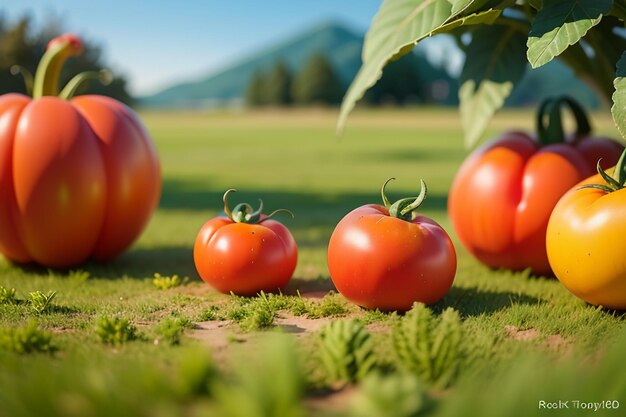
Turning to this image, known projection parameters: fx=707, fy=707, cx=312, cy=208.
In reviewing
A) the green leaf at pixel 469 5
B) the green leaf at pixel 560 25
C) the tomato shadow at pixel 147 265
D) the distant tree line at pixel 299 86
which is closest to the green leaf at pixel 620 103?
the green leaf at pixel 560 25

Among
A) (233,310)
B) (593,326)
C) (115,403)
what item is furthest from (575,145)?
(115,403)

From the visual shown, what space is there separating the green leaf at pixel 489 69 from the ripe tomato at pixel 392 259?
5.06 ft

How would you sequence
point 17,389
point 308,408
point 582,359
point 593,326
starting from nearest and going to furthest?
point 17,389 < point 308,408 < point 582,359 < point 593,326

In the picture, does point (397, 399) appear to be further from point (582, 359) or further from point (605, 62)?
point (605, 62)

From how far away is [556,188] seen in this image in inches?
182

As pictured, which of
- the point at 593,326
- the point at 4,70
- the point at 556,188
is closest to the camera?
the point at 593,326

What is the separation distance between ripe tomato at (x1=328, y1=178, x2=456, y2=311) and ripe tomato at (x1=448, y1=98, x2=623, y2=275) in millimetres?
1168

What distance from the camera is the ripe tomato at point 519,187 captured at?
4680 millimetres

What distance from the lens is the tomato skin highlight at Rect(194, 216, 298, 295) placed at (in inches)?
160

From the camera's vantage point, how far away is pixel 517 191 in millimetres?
4789

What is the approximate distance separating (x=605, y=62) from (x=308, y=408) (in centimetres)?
352

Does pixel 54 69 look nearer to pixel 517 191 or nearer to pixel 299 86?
pixel 517 191

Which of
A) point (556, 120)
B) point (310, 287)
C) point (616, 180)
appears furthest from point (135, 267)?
point (616, 180)

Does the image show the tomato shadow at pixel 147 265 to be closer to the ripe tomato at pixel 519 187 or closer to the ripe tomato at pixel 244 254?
the ripe tomato at pixel 244 254
